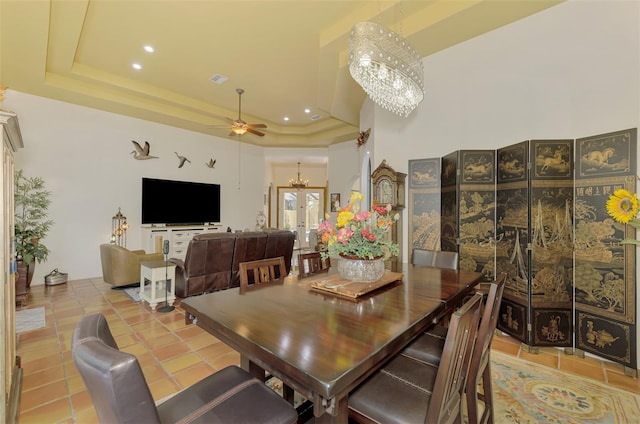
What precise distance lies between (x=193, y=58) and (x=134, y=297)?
3637 millimetres

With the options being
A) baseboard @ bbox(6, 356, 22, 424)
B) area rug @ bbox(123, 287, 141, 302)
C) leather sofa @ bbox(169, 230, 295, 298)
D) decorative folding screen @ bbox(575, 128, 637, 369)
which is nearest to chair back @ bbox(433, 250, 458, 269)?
decorative folding screen @ bbox(575, 128, 637, 369)

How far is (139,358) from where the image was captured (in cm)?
235

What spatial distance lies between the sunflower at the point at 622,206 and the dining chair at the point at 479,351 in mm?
Answer: 1546

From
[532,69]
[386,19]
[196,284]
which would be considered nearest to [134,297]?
[196,284]

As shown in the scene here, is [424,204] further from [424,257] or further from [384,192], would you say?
[424,257]

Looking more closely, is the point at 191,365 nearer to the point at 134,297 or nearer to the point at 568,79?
the point at 134,297

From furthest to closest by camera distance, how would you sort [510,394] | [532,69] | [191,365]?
1. [532,69]
2. [191,365]
3. [510,394]

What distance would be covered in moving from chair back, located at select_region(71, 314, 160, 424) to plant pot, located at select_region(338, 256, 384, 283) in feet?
4.02

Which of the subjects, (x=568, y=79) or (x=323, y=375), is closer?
(x=323, y=375)

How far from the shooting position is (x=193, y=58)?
162 inches

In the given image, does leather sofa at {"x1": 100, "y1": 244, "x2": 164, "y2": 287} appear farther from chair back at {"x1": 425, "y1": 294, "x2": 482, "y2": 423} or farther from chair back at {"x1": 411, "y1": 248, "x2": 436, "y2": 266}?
chair back at {"x1": 425, "y1": 294, "x2": 482, "y2": 423}

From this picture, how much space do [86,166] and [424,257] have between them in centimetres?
609

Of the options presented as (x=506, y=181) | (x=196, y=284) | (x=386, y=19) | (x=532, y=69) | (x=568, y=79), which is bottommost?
(x=196, y=284)

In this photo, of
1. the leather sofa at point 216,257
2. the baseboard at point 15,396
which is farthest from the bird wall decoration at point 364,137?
the baseboard at point 15,396
